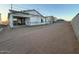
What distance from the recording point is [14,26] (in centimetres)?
243

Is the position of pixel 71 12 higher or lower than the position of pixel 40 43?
higher

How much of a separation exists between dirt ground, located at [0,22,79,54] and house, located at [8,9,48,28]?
0.09 metres

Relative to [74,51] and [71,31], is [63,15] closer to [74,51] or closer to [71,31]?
[71,31]

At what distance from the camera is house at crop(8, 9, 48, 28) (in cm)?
240

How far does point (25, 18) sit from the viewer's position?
2441mm

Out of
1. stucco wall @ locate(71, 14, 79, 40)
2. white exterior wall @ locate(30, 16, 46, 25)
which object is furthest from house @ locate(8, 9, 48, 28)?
stucco wall @ locate(71, 14, 79, 40)

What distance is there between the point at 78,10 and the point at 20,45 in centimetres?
104

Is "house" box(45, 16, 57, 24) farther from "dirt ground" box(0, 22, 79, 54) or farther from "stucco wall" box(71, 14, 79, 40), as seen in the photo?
"stucco wall" box(71, 14, 79, 40)

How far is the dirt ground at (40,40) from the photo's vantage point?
2.30 meters

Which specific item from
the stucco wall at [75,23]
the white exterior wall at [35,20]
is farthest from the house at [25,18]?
the stucco wall at [75,23]

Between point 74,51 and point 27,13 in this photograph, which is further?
point 27,13

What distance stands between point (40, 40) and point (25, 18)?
43 cm

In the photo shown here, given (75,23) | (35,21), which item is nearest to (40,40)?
(35,21)

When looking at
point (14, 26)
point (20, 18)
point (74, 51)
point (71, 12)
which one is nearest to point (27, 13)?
point (20, 18)
